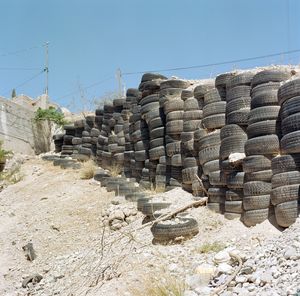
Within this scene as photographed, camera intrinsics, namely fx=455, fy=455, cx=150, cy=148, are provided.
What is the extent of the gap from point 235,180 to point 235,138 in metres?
0.73

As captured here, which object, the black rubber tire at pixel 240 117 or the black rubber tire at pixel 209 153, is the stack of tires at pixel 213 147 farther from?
the black rubber tire at pixel 240 117

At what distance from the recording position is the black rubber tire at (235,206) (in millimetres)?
7656

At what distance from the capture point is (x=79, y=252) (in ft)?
29.8

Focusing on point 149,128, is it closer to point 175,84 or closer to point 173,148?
point 175,84

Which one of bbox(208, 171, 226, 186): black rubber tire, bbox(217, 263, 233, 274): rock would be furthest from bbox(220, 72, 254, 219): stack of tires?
bbox(217, 263, 233, 274): rock

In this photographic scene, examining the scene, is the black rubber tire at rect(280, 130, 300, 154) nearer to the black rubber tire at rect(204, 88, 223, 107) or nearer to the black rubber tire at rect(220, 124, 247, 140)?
the black rubber tire at rect(220, 124, 247, 140)

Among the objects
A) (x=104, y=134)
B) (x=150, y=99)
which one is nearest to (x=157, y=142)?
(x=150, y=99)

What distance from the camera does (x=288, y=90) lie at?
272 inches

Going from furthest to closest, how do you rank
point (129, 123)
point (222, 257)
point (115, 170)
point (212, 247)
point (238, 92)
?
1. point (115, 170)
2. point (129, 123)
3. point (238, 92)
4. point (212, 247)
5. point (222, 257)

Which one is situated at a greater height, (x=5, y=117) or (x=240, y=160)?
(x=5, y=117)

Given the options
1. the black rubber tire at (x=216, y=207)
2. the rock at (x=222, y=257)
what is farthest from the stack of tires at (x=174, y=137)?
the rock at (x=222, y=257)

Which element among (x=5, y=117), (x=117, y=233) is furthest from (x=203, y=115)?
(x=5, y=117)

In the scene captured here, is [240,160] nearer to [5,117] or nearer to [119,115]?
[119,115]

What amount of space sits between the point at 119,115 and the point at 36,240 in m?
4.93
